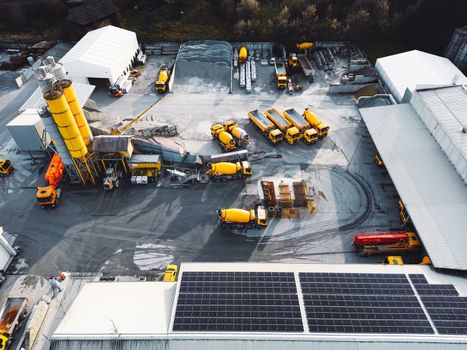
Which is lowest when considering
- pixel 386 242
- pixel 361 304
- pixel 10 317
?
pixel 386 242

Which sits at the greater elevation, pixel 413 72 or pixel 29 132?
pixel 29 132

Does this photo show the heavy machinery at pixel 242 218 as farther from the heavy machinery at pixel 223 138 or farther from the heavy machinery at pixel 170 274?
the heavy machinery at pixel 223 138

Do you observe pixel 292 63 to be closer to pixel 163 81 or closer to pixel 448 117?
pixel 163 81

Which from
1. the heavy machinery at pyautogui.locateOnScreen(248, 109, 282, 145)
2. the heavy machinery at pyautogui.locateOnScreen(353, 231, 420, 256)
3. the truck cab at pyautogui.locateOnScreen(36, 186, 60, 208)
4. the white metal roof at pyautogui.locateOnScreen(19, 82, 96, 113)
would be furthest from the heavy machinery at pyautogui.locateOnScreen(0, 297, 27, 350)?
the heavy machinery at pyautogui.locateOnScreen(248, 109, 282, 145)

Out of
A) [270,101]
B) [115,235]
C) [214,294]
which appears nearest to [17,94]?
[115,235]

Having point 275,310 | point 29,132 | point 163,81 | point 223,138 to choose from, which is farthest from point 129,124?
point 275,310

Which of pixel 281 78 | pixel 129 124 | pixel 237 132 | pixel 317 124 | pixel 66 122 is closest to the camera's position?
pixel 66 122
